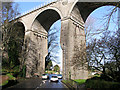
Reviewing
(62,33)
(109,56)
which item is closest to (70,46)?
(62,33)

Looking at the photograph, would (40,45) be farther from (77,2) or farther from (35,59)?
(77,2)

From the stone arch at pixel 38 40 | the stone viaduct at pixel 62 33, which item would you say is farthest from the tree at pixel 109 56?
the stone arch at pixel 38 40

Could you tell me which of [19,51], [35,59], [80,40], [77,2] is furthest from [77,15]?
[19,51]

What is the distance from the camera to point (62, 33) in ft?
72.0

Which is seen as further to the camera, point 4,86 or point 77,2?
point 77,2

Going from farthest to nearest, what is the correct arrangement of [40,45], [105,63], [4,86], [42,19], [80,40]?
[40,45], [42,19], [80,40], [4,86], [105,63]

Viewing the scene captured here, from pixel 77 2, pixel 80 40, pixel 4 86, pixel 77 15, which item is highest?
pixel 77 2

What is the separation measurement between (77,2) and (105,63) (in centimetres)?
1410

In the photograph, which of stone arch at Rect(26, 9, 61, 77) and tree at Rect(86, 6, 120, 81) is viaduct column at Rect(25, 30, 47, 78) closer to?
stone arch at Rect(26, 9, 61, 77)

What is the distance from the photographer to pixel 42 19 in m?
29.0

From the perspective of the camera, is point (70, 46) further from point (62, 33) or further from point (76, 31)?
point (76, 31)

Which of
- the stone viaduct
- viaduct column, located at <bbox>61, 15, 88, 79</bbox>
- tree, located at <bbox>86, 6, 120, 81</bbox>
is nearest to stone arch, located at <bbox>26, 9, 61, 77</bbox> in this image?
the stone viaduct

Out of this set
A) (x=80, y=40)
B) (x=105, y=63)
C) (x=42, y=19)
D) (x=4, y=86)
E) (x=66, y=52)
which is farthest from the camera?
(x=42, y=19)

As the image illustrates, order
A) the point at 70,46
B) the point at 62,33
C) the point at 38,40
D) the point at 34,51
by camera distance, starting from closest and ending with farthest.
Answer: the point at 70,46, the point at 62,33, the point at 34,51, the point at 38,40
